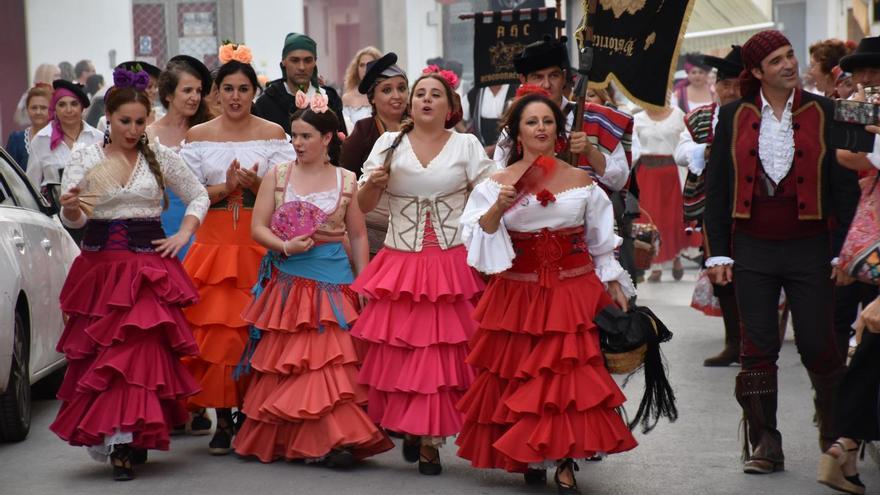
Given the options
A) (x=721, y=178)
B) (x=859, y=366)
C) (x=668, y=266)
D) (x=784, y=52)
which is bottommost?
(x=668, y=266)

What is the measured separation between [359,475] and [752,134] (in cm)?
268

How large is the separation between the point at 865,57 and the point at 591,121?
1.80m

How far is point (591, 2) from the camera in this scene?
8195 millimetres

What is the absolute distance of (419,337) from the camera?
25.7ft

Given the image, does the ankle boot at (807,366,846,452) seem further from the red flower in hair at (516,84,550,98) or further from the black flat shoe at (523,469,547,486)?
the red flower in hair at (516,84,550,98)

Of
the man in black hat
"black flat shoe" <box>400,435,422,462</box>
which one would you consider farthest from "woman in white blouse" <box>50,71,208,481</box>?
the man in black hat

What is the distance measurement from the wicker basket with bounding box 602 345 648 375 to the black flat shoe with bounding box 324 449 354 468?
1.62 metres

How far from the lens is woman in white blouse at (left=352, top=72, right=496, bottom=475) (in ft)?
25.6

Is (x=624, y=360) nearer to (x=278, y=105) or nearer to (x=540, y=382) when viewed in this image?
(x=540, y=382)

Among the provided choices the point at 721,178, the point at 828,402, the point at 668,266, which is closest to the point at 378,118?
the point at 721,178

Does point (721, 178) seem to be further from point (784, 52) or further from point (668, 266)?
point (668, 266)

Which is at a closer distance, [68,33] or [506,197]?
[506,197]

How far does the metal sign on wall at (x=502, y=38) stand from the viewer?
1187 centimetres

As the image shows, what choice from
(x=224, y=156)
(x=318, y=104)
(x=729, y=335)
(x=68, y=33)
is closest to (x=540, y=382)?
(x=318, y=104)
